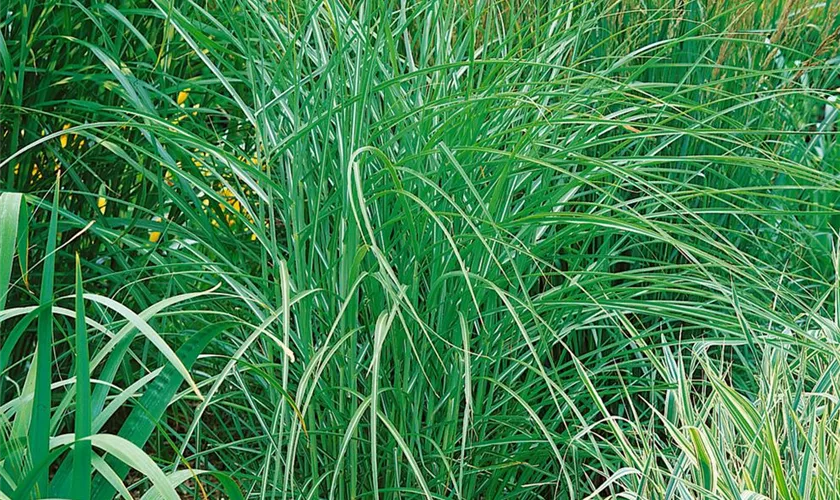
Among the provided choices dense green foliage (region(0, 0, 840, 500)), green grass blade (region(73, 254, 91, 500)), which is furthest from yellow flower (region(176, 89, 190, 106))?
green grass blade (region(73, 254, 91, 500))

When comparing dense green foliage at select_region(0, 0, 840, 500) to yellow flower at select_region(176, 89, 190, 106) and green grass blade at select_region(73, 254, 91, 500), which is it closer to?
green grass blade at select_region(73, 254, 91, 500)

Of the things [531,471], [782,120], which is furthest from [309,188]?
[782,120]

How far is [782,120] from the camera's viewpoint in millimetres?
2350

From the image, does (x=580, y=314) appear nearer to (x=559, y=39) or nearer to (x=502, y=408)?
(x=502, y=408)

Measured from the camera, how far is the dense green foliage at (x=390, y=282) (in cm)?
119

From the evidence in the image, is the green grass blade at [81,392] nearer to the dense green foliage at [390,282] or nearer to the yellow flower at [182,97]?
the dense green foliage at [390,282]

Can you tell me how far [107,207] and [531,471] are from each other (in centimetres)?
110

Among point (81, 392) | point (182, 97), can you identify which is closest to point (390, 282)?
point (81, 392)

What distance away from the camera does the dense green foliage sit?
1187 millimetres

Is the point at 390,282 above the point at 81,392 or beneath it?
beneath

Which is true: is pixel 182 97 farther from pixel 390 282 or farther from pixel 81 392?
pixel 81 392

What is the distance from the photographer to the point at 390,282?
4.32 ft

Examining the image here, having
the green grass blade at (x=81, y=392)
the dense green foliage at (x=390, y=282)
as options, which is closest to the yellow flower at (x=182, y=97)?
the dense green foliage at (x=390, y=282)

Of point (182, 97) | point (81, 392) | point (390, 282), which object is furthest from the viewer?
point (182, 97)
